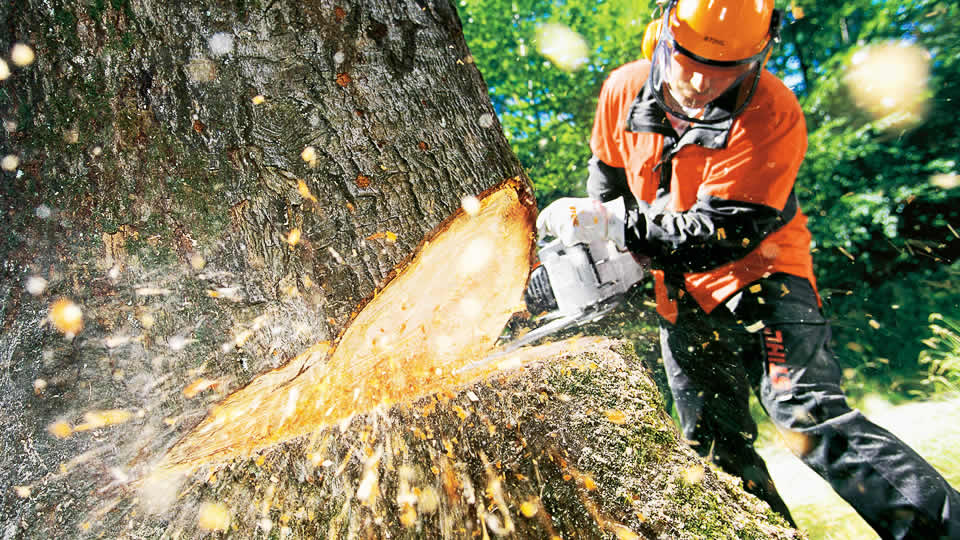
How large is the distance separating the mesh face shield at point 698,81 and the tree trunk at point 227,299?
125 centimetres

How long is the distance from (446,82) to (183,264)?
873mm

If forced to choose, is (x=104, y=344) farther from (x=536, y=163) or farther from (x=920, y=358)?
(x=920, y=358)

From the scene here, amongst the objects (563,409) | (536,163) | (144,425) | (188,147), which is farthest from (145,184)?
(536,163)

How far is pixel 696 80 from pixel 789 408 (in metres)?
1.31

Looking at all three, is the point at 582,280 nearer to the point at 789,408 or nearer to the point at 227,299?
the point at 789,408

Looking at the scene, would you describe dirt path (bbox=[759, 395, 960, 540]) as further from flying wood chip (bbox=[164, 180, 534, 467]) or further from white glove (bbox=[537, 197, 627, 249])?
flying wood chip (bbox=[164, 180, 534, 467])

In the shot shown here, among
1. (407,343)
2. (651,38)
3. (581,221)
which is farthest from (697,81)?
(407,343)

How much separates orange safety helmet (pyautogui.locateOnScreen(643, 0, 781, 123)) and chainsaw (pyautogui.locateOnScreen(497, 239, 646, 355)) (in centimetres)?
67

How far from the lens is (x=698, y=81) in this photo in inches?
74.8

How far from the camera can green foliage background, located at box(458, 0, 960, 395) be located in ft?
14.0

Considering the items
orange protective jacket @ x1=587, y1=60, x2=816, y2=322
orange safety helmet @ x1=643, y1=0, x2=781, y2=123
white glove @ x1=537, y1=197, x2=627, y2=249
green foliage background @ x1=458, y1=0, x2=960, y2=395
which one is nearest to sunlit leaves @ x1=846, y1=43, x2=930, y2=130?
green foliage background @ x1=458, y1=0, x2=960, y2=395

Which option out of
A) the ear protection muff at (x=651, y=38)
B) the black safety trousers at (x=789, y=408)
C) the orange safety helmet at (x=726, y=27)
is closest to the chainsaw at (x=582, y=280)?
the black safety trousers at (x=789, y=408)

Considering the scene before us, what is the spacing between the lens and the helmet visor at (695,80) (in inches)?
72.2

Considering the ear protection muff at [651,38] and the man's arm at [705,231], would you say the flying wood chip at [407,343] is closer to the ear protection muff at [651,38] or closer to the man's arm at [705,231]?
the man's arm at [705,231]
